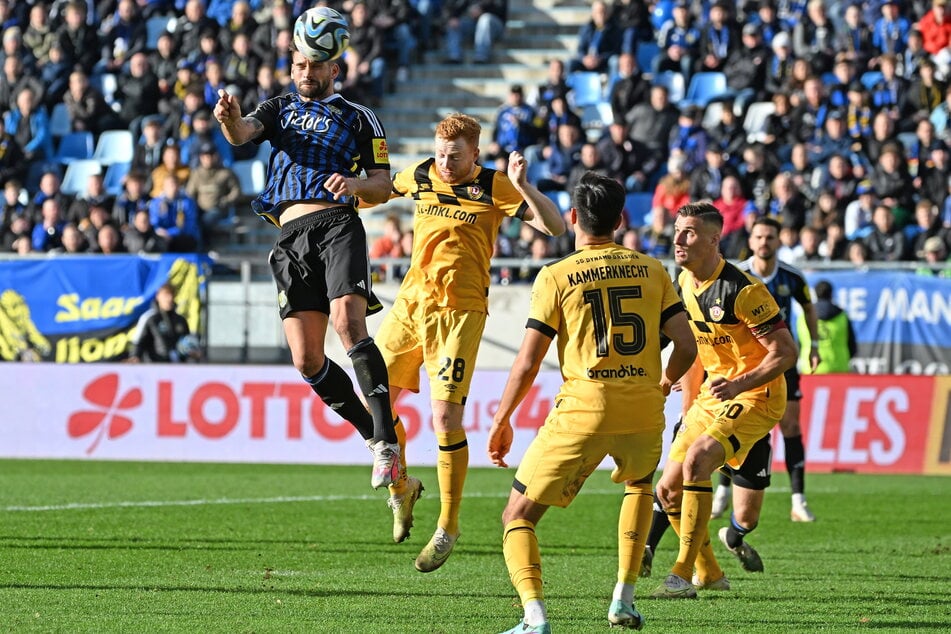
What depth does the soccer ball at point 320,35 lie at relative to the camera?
869cm

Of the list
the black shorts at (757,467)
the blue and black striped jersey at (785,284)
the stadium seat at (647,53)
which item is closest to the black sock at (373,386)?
the black shorts at (757,467)

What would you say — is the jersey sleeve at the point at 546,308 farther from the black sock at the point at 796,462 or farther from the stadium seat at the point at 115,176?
the stadium seat at the point at 115,176

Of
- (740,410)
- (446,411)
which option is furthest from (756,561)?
(446,411)

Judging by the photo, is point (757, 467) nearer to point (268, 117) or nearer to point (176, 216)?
point (268, 117)

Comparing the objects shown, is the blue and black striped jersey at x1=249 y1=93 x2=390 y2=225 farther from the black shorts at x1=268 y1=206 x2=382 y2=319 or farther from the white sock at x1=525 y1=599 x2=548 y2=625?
the white sock at x1=525 y1=599 x2=548 y2=625

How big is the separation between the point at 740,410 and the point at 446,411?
184 cm

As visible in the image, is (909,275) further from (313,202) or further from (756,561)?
(313,202)

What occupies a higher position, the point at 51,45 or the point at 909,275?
the point at 51,45

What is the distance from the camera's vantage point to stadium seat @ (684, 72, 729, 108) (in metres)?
23.2

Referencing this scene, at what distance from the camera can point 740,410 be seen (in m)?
8.77

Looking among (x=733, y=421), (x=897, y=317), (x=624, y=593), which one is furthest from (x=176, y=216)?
(x=624, y=593)

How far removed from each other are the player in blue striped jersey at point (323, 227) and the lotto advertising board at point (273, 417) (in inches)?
335

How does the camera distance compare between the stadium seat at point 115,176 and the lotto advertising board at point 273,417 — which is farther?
the stadium seat at point 115,176

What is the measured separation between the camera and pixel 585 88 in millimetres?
24438
